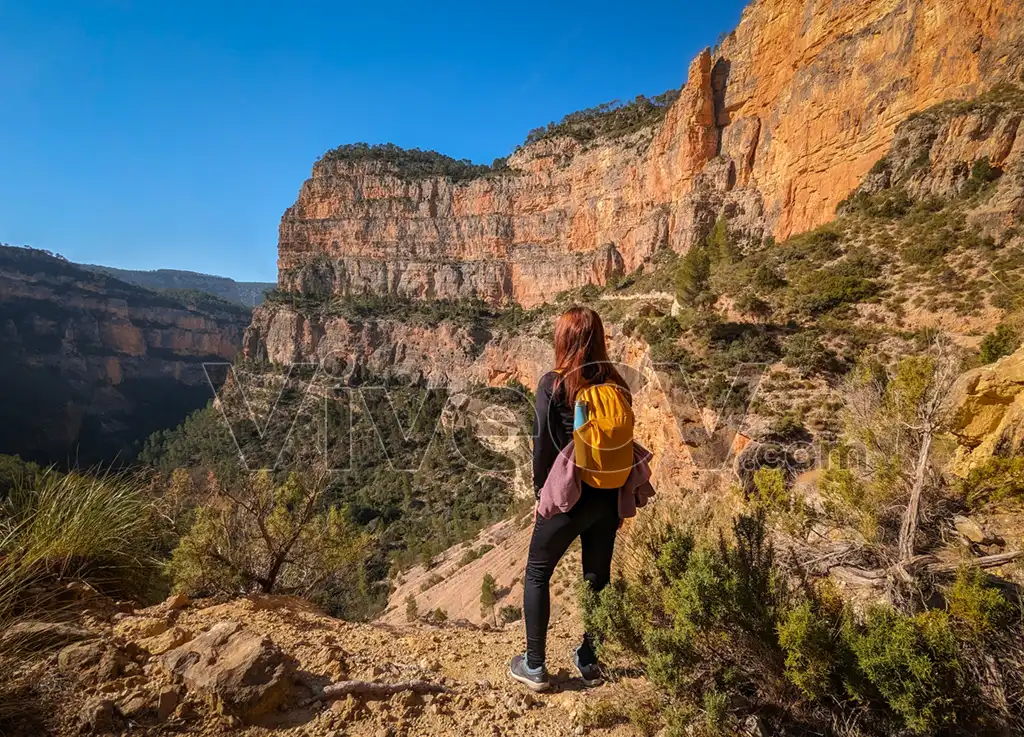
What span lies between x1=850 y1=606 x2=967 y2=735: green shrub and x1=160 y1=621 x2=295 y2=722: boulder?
2.26 m

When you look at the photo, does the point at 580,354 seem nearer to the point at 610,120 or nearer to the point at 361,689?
the point at 361,689

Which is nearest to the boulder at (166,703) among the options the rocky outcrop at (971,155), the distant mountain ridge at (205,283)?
the rocky outcrop at (971,155)

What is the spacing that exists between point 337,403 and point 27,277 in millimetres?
48257

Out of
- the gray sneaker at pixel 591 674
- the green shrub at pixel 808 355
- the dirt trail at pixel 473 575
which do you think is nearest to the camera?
the gray sneaker at pixel 591 674

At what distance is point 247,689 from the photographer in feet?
5.91

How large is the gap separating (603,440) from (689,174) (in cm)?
3238

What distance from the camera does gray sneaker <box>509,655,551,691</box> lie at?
2.14 metres

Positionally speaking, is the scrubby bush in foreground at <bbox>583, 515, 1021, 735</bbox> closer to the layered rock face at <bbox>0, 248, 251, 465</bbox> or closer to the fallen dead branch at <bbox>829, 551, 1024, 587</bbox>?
the fallen dead branch at <bbox>829, 551, 1024, 587</bbox>

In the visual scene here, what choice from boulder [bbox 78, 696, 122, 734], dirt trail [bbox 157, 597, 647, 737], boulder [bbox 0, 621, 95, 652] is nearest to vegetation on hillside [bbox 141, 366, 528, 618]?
dirt trail [bbox 157, 597, 647, 737]

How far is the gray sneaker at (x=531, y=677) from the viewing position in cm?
214

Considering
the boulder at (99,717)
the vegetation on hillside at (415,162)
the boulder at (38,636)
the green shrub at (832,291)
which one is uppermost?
the vegetation on hillside at (415,162)

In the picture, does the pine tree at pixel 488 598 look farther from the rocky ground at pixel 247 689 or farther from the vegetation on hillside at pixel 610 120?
the vegetation on hillside at pixel 610 120

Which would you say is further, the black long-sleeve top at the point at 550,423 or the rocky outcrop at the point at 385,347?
the rocky outcrop at the point at 385,347

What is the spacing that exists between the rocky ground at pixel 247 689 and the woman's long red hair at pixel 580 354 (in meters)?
1.38
